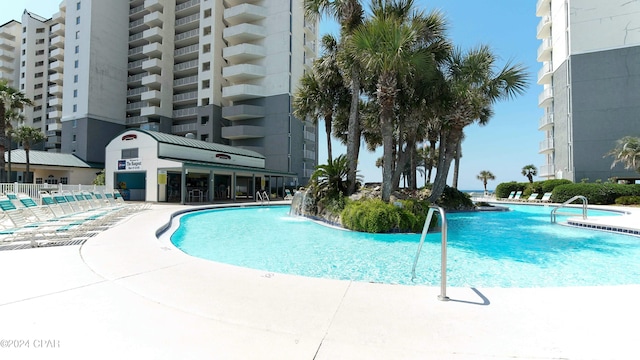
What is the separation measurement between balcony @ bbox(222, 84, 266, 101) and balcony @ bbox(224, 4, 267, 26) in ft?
29.3

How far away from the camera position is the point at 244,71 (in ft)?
122

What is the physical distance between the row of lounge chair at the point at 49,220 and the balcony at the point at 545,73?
42.7 metres

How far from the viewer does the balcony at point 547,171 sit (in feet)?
109

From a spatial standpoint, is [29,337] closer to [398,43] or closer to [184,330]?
[184,330]

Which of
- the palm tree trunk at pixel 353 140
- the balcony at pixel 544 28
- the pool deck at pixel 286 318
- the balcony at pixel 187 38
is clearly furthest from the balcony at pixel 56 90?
the balcony at pixel 544 28

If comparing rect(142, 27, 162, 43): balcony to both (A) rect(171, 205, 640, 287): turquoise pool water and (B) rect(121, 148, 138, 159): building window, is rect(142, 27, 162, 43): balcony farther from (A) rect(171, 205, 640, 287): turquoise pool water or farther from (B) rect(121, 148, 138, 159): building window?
(A) rect(171, 205, 640, 287): turquoise pool water

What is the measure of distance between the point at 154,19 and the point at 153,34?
2058 millimetres

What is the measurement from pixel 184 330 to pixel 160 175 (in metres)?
22.8

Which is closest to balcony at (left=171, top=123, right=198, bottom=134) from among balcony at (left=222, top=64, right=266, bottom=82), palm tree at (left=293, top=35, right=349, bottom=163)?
balcony at (left=222, top=64, right=266, bottom=82)

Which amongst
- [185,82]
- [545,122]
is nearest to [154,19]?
[185,82]

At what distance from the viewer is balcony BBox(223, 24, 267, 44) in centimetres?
3716

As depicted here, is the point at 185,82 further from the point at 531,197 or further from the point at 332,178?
the point at 531,197

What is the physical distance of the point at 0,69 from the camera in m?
56.9

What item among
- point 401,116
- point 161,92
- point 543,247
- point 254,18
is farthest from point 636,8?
point 161,92
